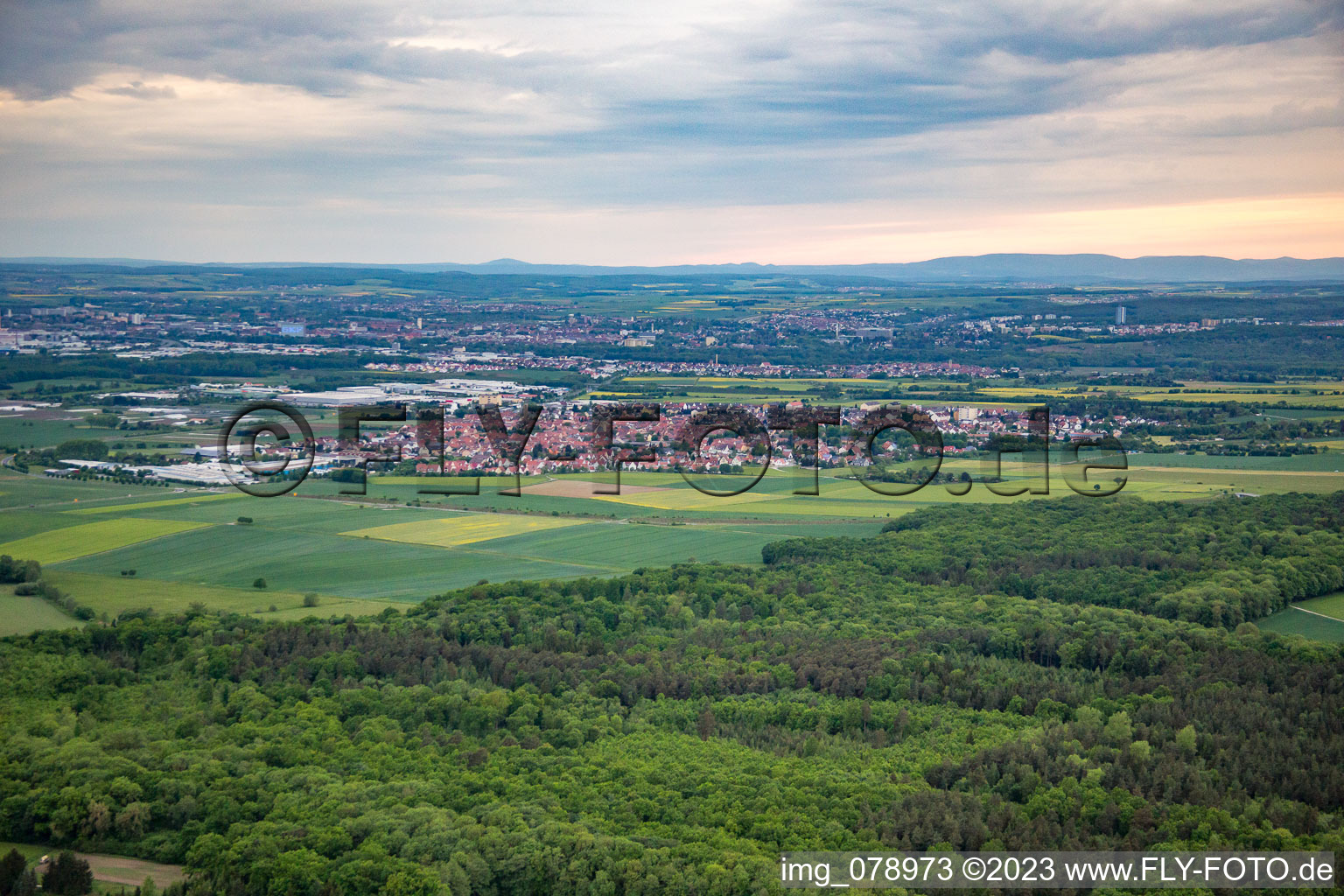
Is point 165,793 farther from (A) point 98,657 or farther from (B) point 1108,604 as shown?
(B) point 1108,604

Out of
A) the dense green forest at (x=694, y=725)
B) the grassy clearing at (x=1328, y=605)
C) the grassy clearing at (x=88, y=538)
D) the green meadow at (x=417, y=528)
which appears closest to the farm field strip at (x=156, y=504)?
the green meadow at (x=417, y=528)

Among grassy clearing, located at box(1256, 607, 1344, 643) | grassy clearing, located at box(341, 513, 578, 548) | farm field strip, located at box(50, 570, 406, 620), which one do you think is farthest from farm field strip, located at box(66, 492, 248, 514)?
grassy clearing, located at box(1256, 607, 1344, 643)

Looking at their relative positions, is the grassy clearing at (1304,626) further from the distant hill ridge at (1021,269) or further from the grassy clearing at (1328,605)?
the distant hill ridge at (1021,269)

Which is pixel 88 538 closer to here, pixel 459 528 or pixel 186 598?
pixel 186 598

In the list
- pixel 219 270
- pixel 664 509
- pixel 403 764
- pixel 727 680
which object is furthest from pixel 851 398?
pixel 219 270

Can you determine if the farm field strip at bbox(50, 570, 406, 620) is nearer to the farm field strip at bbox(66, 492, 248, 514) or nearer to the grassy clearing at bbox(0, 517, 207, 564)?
the grassy clearing at bbox(0, 517, 207, 564)

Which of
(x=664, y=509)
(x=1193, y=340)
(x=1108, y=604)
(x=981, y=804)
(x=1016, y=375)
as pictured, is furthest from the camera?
(x=1193, y=340)

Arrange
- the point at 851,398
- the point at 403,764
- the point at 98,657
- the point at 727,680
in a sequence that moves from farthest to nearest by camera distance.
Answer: the point at 851,398 → the point at 98,657 → the point at 727,680 → the point at 403,764
